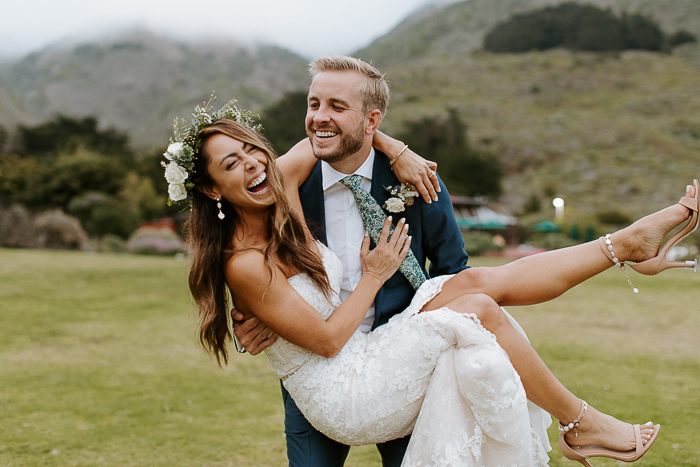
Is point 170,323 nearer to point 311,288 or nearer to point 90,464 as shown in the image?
point 90,464

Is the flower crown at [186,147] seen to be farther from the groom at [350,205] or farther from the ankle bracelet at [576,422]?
the ankle bracelet at [576,422]

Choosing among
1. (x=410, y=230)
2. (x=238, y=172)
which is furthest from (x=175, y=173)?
(x=410, y=230)

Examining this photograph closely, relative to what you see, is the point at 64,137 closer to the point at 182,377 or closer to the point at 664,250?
the point at 182,377

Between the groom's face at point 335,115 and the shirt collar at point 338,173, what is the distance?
147 millimetres

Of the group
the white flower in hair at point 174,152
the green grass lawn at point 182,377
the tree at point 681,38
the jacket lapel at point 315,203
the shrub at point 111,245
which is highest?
the white flower in hair at point 174,152

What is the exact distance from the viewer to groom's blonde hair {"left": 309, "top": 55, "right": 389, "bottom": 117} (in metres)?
2.93

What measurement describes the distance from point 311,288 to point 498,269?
97cm

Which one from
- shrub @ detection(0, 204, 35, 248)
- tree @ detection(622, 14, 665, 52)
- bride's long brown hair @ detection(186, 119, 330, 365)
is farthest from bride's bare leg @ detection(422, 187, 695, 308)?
→ tree @ detection(622, 14, 665, 52)

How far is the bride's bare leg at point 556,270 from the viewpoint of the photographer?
2.77 m

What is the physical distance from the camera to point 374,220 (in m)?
3.00

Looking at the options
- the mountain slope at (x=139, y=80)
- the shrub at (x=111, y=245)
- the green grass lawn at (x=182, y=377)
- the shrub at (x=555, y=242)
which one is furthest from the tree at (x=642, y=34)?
the green grass lawn at (x=182, y=377)

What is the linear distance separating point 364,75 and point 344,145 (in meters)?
0.40

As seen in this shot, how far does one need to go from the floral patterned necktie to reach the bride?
131 mm

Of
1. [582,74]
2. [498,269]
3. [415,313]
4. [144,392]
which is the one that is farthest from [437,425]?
[582,74]
